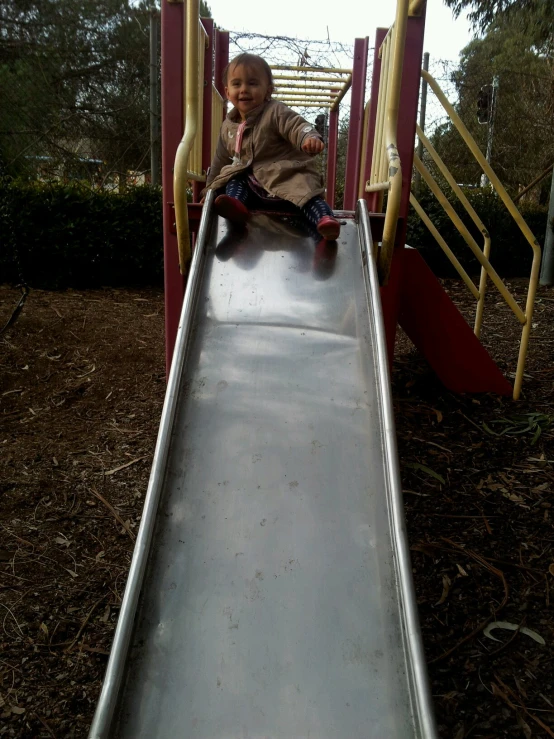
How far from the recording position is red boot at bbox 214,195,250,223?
2861 millimetres

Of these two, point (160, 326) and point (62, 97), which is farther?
point (62, 97)

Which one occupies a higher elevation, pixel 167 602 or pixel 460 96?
pixel 460 96

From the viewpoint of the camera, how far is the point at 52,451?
3283mm

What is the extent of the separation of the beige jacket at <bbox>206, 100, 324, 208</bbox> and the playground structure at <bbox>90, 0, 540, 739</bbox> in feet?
0.68

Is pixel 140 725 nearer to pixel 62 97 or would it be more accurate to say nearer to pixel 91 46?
pixel 62 97

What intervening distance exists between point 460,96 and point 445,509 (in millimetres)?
8753

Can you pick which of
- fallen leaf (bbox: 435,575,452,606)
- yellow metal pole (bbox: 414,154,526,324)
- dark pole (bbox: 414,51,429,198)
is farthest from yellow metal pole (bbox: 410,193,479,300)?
dark pole (bbox: 414,51,429,198)

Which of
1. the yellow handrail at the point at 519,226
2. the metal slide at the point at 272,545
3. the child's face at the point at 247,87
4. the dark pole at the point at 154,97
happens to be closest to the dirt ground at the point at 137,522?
the yellow handrail at the point at 519,226

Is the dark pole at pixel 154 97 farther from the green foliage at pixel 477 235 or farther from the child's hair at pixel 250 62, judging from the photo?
the child's hair at pixel 250 62

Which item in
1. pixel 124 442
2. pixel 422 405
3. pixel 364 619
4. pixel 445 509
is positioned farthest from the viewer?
pixel 422 405

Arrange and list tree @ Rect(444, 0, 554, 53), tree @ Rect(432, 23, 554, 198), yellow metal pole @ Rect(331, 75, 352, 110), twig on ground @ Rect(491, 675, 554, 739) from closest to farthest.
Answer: twig on ground @ Rect(491, 675, 554, 739)
yellow metal pole @ Rect(331, 75, 352, 110)
tree @ Rect(432, 23, 554, 198)
tree @ Rect(444, 0, 554, 53)

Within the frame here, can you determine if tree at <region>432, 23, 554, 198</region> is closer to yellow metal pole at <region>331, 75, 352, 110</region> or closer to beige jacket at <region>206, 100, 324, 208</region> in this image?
yellow metal pole at <region>331, 75, 352, 110</region>

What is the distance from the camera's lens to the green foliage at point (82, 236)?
275 inches

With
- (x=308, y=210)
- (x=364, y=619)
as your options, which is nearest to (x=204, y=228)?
(x=308, y=210)
